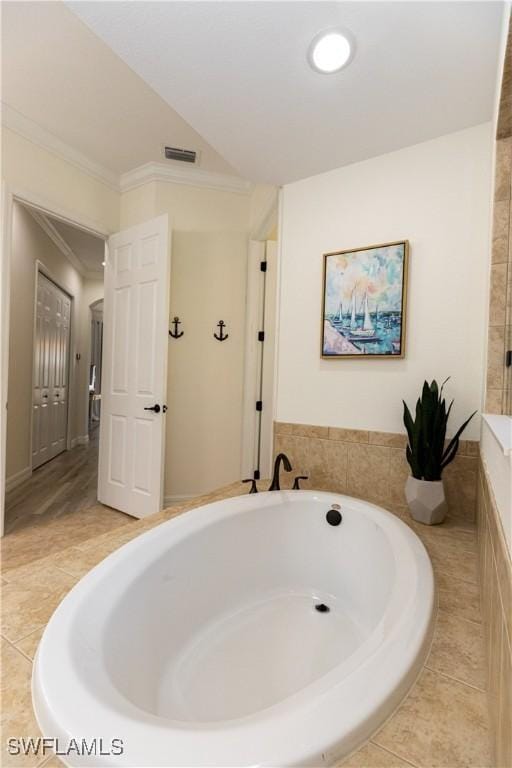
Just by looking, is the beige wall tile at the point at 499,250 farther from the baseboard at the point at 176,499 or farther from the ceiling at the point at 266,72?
the baseboard at the point at 176,499

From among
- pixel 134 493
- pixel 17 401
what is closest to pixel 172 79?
pixel 134 493

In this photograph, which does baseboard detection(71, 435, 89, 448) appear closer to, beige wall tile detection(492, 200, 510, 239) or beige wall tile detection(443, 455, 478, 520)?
beige wall tile detection(443, 455, 478, 520)

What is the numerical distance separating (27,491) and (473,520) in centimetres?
353

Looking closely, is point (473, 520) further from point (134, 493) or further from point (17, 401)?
point (17, 401)

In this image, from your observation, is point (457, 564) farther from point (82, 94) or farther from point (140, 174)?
point (140, 174)

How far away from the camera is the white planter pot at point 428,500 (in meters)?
1.51

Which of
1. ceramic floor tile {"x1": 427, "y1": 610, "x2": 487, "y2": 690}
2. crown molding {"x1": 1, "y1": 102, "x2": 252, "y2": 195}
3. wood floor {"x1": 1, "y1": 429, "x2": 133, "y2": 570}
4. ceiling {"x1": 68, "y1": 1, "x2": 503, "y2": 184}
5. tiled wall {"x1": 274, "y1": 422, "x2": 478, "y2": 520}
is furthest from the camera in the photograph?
crown molding {"x1": 1, "y1": 102, "x2": 252, "y2": 195}

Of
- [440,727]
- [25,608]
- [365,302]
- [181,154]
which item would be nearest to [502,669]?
[440,727]

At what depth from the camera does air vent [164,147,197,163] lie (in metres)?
2.63

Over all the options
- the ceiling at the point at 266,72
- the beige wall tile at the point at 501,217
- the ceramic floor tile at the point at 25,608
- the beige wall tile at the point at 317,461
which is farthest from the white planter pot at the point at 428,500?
the ceiling at the point at 266,72

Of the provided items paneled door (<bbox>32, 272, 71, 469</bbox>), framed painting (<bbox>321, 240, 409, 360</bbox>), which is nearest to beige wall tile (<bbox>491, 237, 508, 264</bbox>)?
framed painting (<bbox>321, 240, 409, 360</bbox>)

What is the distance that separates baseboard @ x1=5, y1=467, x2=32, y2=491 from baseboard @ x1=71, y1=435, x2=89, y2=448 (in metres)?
1.65

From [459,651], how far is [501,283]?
3.86ft

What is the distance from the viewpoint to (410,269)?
5.71 feet
